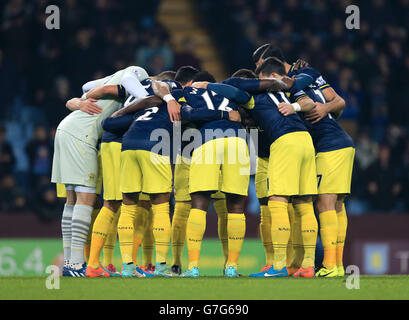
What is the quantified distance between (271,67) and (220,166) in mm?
1245

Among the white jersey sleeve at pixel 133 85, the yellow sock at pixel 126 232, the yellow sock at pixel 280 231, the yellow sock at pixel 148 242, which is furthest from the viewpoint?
the yellow sock at pixel 148 242

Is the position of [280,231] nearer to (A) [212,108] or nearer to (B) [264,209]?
(B) [264,209]

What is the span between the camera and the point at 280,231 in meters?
8.07

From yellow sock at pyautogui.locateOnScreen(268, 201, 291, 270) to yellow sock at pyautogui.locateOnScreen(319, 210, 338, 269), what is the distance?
56cm

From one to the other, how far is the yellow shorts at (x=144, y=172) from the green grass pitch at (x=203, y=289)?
0.97m

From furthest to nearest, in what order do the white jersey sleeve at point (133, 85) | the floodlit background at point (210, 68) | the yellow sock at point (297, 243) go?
the floodlit background at point (210, 68) → the yellow sock at point (297, 243) → the white jersey sleeve at point (133, 85)

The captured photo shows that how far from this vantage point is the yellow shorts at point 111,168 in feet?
28.2

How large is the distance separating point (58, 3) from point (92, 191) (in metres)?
8.72

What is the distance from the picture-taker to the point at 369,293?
22.4 ft

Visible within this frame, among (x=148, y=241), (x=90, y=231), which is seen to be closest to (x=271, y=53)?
(x=148, y=241)

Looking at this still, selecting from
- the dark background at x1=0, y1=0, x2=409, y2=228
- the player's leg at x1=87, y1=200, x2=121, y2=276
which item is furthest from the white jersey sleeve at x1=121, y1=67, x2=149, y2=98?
the dark background at x1=0, y1=0, x2=409, y2=228

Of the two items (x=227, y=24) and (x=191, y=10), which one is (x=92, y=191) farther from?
(x=191, y=10)

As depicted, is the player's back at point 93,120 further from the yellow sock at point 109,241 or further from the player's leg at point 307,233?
the player's leg at point 307,233

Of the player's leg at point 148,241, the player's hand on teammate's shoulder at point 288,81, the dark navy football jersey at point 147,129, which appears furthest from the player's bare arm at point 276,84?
the player's leg at point 148,241
